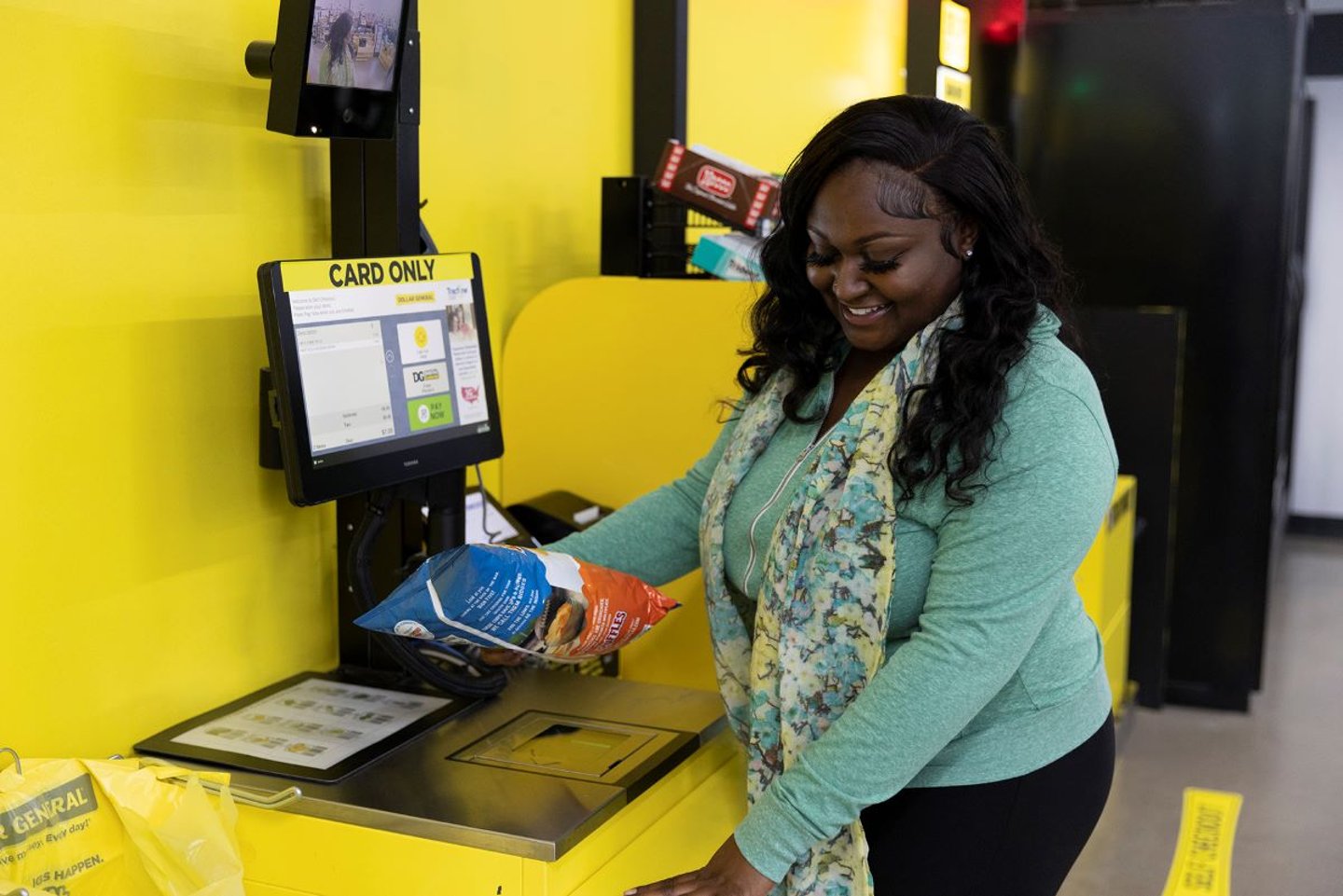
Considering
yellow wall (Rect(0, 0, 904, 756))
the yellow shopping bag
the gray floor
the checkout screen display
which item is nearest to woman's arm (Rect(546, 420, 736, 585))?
the checkout screen display

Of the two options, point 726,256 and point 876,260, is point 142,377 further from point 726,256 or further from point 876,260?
point 726,256

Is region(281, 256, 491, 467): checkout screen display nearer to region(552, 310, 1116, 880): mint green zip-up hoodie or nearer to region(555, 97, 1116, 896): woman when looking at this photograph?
region(555, 97, 1116, 896): woman

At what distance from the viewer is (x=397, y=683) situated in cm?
209

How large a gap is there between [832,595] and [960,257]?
41cm

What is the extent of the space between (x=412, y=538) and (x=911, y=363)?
849 mm

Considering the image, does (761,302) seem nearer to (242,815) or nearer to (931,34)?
→ (242,815)

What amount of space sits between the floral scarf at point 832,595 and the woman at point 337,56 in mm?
805

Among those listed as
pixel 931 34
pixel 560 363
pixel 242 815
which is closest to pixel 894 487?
pixel 242 815

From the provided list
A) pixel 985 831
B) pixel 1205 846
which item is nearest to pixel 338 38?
pixel 985 831

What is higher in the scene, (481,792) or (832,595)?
(832,595)

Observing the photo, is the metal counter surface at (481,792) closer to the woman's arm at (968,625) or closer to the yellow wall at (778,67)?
the woman's arm at (968,625)

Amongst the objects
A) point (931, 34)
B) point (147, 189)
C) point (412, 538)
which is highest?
point (931, 34)

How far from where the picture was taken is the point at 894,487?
5.14ft

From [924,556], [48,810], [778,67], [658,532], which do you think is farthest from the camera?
[778,67]
